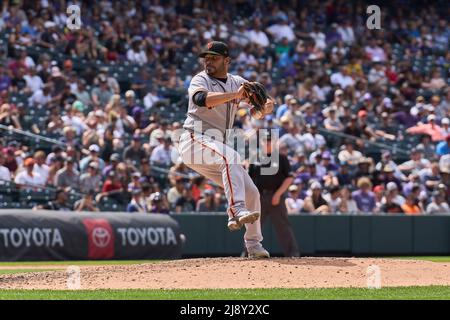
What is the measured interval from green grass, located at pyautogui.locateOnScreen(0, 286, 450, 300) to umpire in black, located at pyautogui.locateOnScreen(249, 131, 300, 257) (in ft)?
21.7

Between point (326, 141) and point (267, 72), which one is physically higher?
point (267, 72)

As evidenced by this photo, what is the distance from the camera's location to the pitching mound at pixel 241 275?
9477mm

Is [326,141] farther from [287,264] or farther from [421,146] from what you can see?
[287,264]

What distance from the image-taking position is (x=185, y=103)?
23.6 m

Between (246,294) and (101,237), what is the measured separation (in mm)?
8597

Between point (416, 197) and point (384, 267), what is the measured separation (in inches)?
437

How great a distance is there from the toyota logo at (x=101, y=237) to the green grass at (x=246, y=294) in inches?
303

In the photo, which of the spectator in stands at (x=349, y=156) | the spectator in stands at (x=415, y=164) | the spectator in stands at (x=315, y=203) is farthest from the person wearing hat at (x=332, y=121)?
the spectator in stands at (x=315, y=203)

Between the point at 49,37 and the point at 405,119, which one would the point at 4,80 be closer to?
the point at 49,37

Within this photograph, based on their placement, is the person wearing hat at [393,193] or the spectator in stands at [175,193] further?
the person wearing hat at [393,193]

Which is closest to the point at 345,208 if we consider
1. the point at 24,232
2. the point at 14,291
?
the point at 24,232

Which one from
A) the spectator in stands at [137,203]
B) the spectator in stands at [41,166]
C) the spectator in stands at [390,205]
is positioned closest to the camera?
the spectator in stands at [41,166]

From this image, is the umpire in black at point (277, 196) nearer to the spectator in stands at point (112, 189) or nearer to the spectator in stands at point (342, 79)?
the spectator in stands at point (112, 189)

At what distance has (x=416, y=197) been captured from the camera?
21.4m
